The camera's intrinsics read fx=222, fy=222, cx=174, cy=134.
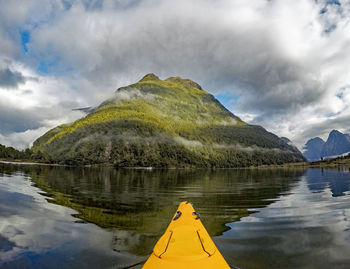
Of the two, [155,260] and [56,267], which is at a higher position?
[155,260]

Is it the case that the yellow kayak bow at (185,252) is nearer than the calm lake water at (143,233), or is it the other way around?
the yellow kayak bow at (185,252)

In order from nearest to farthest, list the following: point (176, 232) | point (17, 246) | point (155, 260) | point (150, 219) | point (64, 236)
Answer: point (155, 260)
point (176, 232)
point (17, 246)
point (64, 236)
point (150, 219)

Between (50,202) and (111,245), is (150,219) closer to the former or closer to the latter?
(111,245)

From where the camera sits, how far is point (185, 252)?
623 cm

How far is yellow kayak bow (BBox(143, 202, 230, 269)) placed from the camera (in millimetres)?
5754

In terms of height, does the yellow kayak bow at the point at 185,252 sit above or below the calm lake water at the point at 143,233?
above

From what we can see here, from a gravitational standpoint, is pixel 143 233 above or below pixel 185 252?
A: below

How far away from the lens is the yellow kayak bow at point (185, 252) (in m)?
5.75

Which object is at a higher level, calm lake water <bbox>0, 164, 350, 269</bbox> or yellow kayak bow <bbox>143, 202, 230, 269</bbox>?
yellow kayak bow <bbox>143, 202, 230, 269</bbox>

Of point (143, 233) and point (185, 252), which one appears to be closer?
point (185, 252)

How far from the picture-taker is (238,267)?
8.09 m

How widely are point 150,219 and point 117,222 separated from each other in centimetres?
223

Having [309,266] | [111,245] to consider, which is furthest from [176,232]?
[309,266]

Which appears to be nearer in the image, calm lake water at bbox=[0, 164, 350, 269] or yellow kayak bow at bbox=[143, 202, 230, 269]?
yellow kayak bow at bbox=[143, 202, 230, 269]
